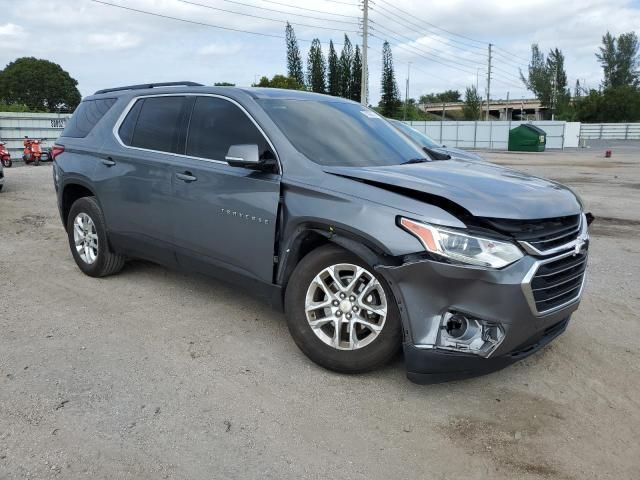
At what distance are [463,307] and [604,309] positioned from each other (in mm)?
2524

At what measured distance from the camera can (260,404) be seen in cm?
328

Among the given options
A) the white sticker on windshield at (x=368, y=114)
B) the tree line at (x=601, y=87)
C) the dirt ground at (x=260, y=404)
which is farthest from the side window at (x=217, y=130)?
the tree line at (x=601, y=87)

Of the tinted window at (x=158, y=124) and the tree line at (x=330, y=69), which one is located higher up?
the tree line at (x=330, y=69)

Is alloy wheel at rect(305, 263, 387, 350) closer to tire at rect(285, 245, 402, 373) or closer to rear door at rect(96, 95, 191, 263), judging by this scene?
tire at rect(285, 245, 402, 373)

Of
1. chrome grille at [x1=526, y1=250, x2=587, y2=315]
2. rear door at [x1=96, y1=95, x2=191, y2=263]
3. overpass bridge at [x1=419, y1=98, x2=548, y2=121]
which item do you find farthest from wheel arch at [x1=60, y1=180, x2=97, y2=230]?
overpass bridge at [x1=419, y1=98, x2=548, y2=121]

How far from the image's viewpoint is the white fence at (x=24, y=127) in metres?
24.2

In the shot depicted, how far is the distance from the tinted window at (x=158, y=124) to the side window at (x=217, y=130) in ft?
0.66

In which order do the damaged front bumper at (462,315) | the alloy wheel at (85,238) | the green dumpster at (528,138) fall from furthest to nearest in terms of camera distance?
the green dumpster at (528,138) → the alloy wheel at (85,238) → the damaged front bumper at (462,315)

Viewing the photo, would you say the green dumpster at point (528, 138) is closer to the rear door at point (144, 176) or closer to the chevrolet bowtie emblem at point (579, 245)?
the rear door at point (144, 176)

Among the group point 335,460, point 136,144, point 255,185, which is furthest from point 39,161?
point 335,460

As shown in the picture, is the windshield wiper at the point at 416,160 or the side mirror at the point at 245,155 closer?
the side mirror at the point at 245,155

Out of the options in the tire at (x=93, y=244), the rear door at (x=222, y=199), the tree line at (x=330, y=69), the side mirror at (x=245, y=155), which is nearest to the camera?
the side mirror at (x=245, y=155)

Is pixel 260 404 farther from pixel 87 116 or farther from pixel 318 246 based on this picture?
pixel 87 116

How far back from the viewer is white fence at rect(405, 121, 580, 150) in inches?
1729
